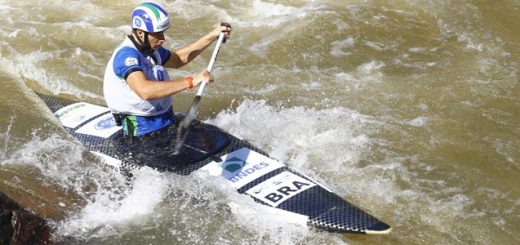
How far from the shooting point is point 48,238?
→ 4891mm

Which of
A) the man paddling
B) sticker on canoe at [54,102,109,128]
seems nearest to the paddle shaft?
the man paddling

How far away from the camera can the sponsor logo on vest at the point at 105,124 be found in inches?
251

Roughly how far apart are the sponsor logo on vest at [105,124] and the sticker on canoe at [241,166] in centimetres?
124

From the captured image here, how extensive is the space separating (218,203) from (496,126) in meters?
3.37

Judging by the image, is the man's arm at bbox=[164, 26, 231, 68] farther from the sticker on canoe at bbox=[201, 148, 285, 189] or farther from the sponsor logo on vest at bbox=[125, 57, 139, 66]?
the sticker on canoe at bbox=[201, 148, 285, 189]

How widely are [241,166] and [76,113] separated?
214 centimetres

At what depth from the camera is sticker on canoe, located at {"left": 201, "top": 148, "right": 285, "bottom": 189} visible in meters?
5.61

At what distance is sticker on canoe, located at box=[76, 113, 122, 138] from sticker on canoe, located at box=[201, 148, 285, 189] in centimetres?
114

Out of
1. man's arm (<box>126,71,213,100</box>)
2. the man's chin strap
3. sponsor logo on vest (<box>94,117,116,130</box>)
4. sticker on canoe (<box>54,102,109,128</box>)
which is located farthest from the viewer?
sticker on canoe (<box>54,102,109,128</box>)

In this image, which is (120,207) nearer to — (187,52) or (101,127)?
(101,127)

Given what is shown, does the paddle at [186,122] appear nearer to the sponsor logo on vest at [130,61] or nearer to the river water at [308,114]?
the river water at [308,114]

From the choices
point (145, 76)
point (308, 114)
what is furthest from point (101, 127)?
point (308, 114)

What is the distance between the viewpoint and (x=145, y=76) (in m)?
5.32

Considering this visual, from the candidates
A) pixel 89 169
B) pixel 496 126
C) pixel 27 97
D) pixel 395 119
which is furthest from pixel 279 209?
pixel 27 97
